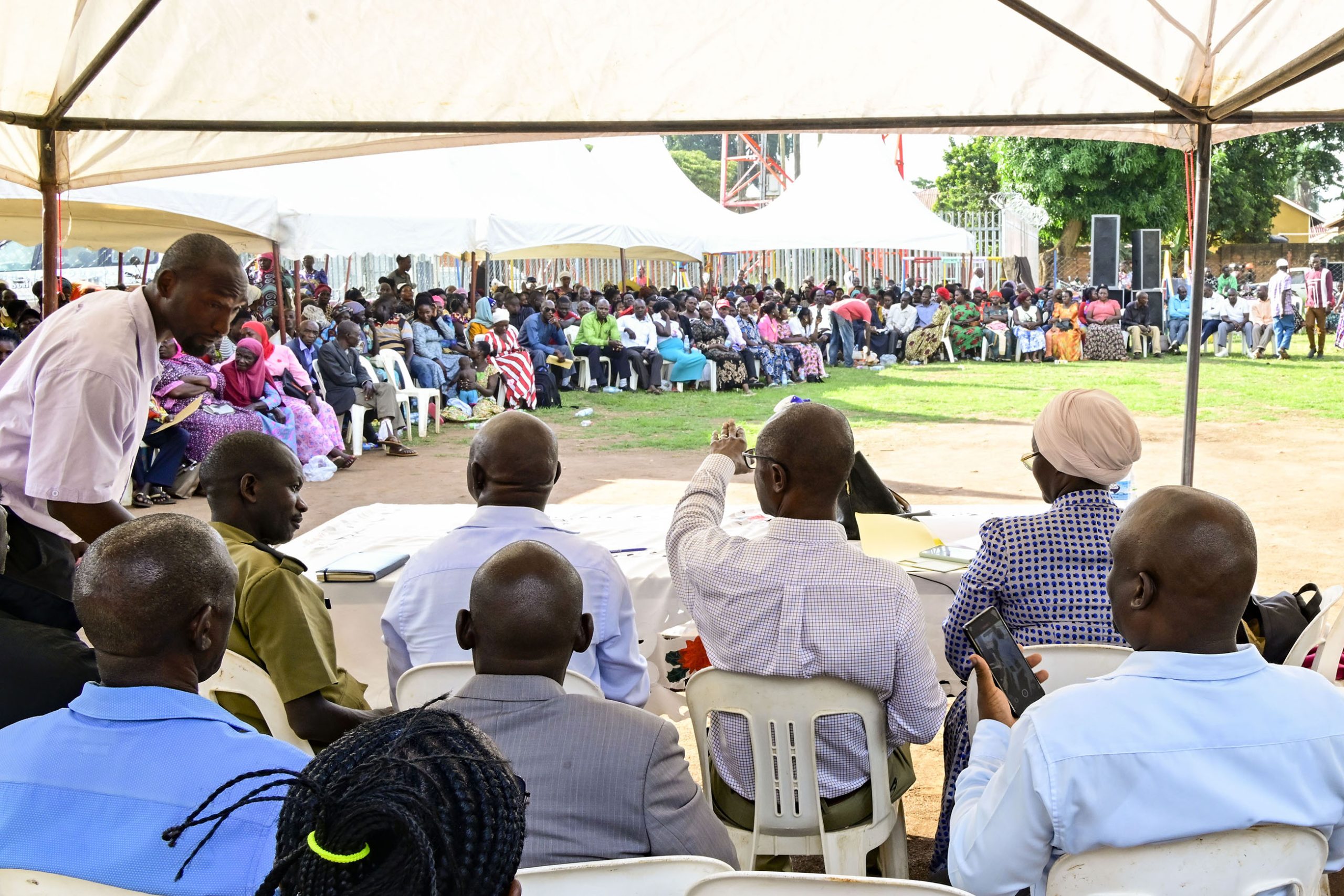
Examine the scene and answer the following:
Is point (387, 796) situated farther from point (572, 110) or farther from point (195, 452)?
point (195, 452)

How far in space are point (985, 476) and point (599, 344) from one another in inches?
324

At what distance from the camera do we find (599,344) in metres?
17.3

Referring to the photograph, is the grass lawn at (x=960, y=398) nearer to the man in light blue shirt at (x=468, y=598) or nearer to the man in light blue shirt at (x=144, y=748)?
the man in light blue shirt at (x=468, y=598)

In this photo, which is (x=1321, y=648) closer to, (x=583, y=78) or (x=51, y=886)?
(x=51, y=886)

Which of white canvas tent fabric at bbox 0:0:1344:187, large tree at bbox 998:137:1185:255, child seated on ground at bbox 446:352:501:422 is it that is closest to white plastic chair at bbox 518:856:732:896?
white canvas tent fabric at bbox 0:0:1344:187

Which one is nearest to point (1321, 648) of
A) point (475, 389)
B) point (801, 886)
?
point (801, 886)

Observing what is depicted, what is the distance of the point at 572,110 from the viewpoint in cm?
430

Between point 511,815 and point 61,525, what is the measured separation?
2530mm

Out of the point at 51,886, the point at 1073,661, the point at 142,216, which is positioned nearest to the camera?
the point at 51,886

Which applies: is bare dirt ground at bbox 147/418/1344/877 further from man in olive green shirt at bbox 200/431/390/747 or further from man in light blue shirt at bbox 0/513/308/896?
man in light blue shirt at bbox 0/513/308/896

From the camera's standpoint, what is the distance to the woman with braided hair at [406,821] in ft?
3.30

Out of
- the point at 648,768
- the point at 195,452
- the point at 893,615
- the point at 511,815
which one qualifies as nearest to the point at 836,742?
the point at 893,615

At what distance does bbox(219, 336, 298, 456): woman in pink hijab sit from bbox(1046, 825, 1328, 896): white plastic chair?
8.63 metres

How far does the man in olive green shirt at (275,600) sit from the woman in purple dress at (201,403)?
21.7 feet
